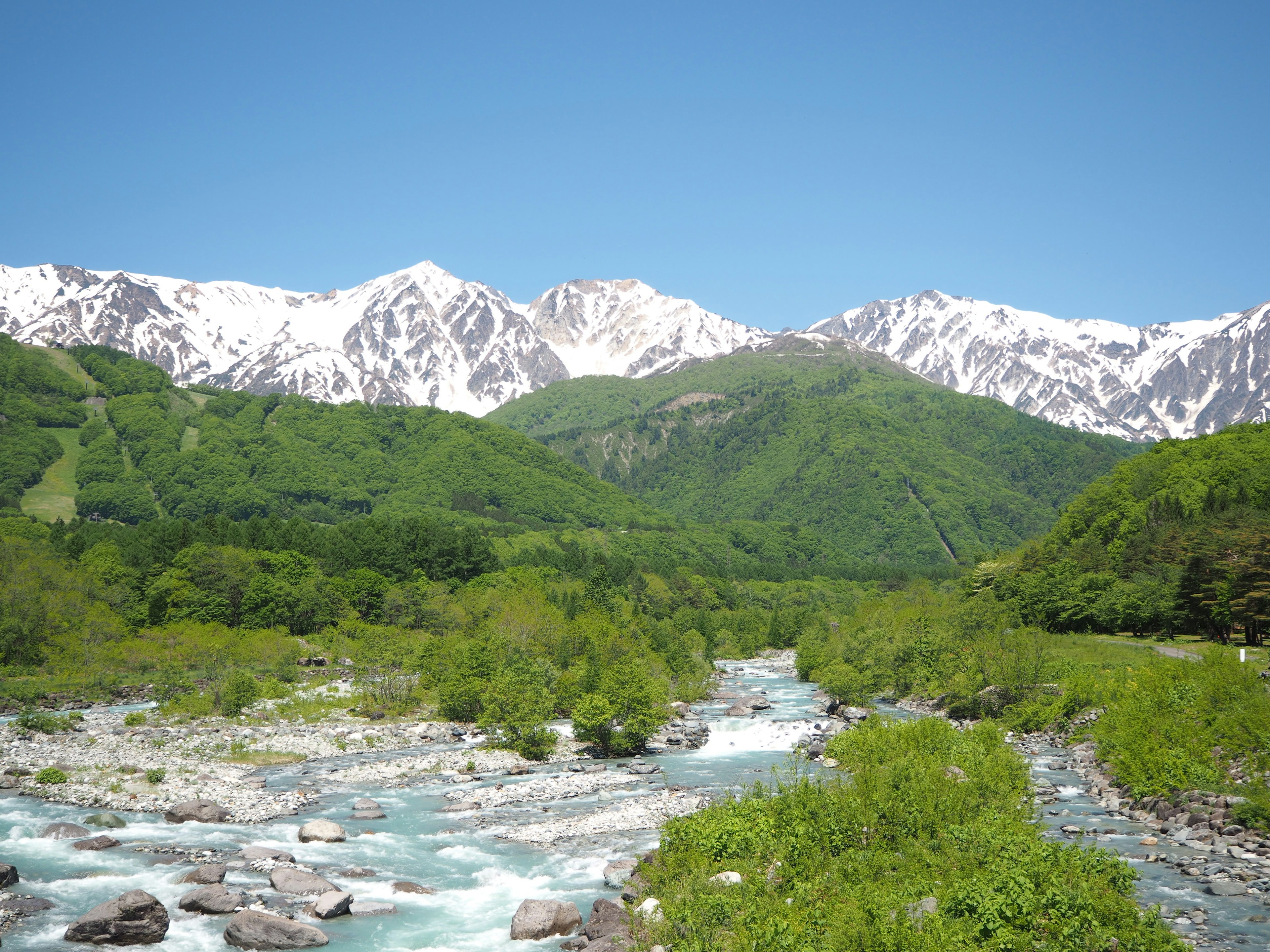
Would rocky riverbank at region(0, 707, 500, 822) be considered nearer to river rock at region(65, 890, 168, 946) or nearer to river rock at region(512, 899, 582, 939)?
river rock at region(65, 890, 168, 946)

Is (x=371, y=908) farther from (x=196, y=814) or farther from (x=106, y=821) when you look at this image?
(x=106, y=821)

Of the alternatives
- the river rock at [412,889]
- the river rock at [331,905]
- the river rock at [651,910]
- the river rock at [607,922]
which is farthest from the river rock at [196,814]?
the river rock at [651,910]

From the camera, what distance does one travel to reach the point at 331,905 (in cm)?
3222

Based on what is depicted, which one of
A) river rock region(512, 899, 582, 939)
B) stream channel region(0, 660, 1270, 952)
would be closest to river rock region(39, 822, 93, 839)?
stream channel region(0, 660, 1270, 952)

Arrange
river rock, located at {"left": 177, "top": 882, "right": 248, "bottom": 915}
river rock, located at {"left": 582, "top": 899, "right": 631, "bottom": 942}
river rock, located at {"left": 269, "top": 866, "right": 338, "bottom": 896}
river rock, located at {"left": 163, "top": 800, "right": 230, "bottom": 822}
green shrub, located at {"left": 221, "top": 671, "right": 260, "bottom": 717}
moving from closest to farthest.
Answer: river rock, located at {"left": 582, "top": 899, "right": 631, "bottom": 942}
river rock, located at {"left": 177, "top": 882, "right": 248, "bottom": 915}
river rock, located at {"left": 269, "top": 866, "right": 338, "bottom": 896}
river rock, located at {"left": 163, "top": 800, "right": 230, "bottom": 822}
green shrub, located at {"left": 221, "top": 671, "right": 260, "bottom": 717}

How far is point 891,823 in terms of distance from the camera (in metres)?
32.2

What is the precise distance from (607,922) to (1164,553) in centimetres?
8738

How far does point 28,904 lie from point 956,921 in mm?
30898

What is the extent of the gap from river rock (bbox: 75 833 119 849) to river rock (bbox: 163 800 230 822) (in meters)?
4.54

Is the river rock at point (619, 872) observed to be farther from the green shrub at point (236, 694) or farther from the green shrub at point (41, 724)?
the green shrub at point (236, 694)

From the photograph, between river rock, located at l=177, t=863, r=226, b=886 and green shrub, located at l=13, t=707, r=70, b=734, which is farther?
green shrub, located at l=13, t=707, r=70, b=734

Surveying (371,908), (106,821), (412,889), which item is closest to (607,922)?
(371,908)

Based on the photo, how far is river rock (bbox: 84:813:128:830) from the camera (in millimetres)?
42156

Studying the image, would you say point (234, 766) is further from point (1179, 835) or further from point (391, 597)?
point (391, 597)
